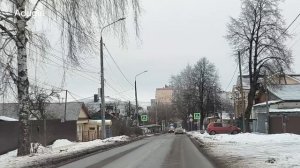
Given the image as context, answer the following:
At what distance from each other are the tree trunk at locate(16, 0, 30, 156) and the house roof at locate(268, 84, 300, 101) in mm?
43678

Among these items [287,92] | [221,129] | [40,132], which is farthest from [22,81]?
[287,92]

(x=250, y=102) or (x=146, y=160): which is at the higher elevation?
(x=250, y=102)

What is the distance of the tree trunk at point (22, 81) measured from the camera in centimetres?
2281

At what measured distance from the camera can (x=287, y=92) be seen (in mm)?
70438

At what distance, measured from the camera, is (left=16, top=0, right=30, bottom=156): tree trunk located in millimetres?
22812

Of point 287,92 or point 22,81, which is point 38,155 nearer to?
point 22,81

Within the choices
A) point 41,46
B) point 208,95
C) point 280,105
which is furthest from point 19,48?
point 208,95

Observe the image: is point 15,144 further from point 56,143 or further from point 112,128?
point 112,128

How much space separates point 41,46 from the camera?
891 inches

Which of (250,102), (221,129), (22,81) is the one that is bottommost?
(221,129)

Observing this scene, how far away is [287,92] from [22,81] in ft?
171

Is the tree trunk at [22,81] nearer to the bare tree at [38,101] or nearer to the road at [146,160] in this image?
the road at [146,160]

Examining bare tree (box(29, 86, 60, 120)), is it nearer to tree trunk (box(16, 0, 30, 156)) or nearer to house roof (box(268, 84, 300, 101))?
tree trunk (box(16, 0, 30, 156))

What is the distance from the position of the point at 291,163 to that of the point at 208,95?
84018 mm
